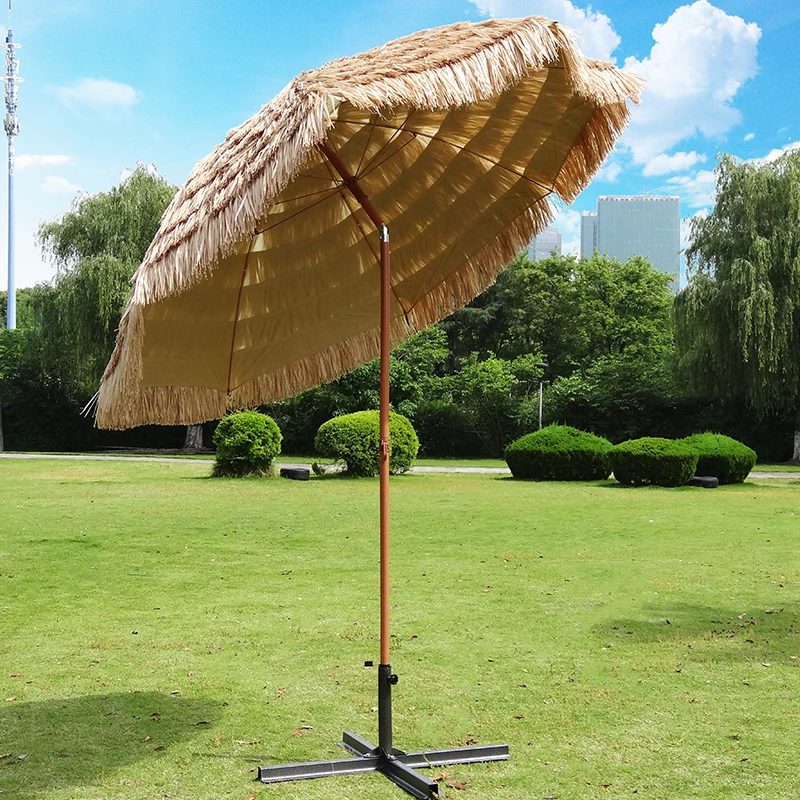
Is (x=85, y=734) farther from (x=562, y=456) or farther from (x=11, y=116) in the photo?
(x=11, y=116)

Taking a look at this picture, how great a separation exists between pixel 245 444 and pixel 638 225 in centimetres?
7908

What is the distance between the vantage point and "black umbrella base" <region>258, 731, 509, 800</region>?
11.4 feet

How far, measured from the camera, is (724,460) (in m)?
18.4

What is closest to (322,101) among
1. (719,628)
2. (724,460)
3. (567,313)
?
(719,628)

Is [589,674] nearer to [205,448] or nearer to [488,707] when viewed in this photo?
[488,707]

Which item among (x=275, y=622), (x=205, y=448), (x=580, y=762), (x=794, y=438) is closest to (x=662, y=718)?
(x=580, y=762)

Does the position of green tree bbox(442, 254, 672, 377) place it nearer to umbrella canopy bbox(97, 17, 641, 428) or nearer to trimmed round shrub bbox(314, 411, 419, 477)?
trimmed round shrub bbox(314, 411, 419, 477)

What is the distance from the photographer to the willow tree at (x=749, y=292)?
85.9 ft

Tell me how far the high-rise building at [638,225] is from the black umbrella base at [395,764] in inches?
3438

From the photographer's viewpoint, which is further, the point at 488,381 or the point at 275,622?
the point at 488,381

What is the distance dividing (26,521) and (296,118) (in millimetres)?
10056

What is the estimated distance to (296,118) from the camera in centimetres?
293

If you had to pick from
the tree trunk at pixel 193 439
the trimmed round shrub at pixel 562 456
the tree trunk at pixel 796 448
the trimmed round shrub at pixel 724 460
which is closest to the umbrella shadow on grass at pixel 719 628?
the trimmed round shrub at pixel 724 460

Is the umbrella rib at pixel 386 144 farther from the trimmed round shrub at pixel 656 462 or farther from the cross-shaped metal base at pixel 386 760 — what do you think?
the trimmed round shrub at pixel 656 462
